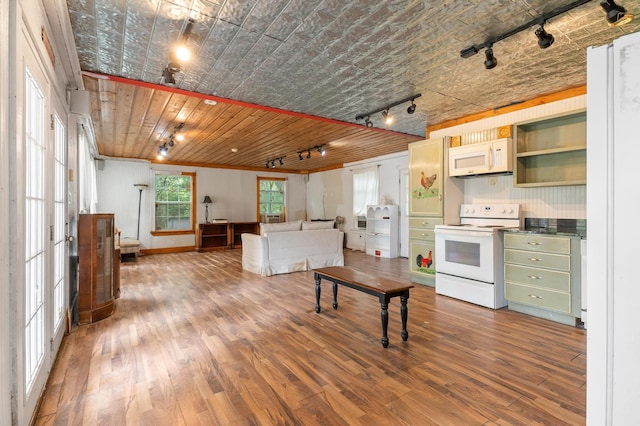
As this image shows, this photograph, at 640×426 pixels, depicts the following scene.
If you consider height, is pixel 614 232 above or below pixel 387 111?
below

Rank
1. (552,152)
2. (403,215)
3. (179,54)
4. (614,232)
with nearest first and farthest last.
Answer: (614,232) → (179,54) → (552,152) → (403,215)

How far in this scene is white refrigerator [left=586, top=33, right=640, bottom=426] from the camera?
2.90ft

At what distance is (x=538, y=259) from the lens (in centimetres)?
330

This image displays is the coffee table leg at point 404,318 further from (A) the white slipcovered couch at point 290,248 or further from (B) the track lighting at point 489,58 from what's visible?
(A) the white slipcovered couch at point 290,248

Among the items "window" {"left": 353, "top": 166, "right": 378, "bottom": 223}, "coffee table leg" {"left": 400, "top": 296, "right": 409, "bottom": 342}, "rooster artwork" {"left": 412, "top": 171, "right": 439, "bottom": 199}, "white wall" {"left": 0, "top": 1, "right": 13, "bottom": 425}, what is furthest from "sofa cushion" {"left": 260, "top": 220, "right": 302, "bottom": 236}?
"white wall" {"left": 0, "top": 1, "right": 13, "bottom": 425}

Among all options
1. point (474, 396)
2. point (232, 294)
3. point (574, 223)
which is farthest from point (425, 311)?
point (232, 294)

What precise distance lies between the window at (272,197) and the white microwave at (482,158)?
7012 millimetres

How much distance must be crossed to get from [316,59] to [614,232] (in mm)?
2591

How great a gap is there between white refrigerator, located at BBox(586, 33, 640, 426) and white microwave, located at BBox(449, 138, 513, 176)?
3127 mm

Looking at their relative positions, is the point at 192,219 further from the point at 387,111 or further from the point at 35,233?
the point at 35,233

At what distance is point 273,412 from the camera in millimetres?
1806

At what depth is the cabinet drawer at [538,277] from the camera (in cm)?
311

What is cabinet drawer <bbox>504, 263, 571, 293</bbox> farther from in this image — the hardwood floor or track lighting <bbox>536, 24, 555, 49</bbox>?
track lighting <bbox>536, 24, 555, 49</bbox>

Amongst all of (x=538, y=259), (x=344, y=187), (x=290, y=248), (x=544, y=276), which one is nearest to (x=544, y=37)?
(x=538, y=259)
